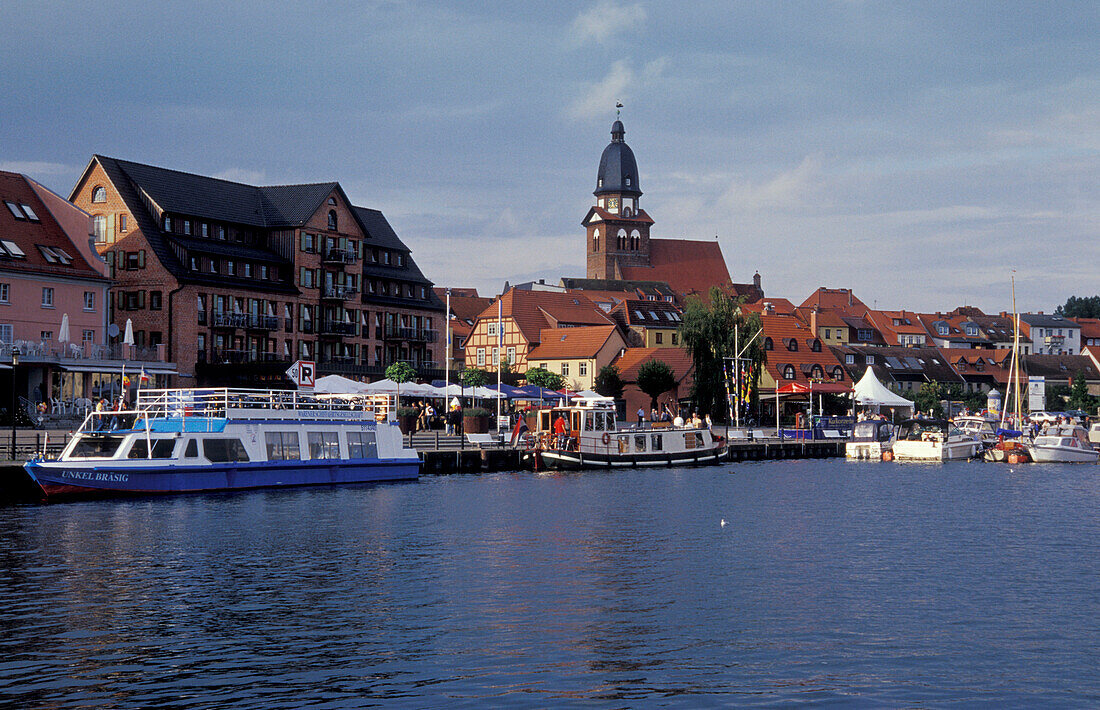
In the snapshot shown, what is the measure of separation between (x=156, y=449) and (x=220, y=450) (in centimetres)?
285

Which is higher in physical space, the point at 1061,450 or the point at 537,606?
the point at 1061,450

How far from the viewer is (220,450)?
5516cm

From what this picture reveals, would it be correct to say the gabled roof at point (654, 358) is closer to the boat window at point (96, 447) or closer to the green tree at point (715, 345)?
the green tree at point (715, 345)

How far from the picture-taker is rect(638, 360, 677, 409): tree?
12512 cm

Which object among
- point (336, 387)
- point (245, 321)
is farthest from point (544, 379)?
point (336, 387)

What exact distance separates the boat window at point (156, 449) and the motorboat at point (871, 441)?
61003mm

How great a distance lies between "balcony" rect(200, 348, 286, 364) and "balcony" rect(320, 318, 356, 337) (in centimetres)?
649

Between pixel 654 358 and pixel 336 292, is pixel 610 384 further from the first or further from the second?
pixel 336 292

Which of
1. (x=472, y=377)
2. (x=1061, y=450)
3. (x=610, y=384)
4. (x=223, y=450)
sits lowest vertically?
(x=1061, y=450)

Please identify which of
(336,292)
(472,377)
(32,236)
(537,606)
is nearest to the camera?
(537,606)

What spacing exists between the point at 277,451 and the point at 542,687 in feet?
Answer: 128

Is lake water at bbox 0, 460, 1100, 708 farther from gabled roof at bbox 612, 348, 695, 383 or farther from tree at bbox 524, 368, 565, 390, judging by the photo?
gabled roof at bbox 612, 348, 695, 383

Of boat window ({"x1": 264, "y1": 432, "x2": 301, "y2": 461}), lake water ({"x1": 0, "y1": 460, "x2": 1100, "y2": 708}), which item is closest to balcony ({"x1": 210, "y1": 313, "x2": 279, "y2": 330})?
boat window ({"x1": 264, "y1": 432, "x2": 301, "y2": 461})

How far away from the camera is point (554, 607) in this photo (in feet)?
93.8
